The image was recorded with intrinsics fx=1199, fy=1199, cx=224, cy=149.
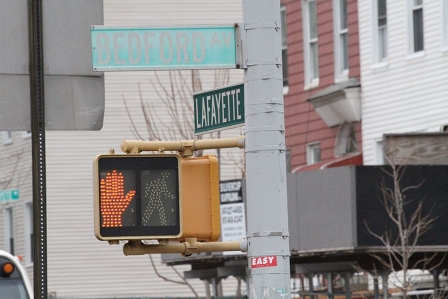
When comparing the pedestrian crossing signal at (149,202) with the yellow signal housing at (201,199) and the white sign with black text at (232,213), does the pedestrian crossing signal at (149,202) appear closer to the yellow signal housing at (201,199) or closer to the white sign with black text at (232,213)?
the yellow signal housing at (201,199)

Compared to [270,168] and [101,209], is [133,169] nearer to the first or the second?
[101,209]

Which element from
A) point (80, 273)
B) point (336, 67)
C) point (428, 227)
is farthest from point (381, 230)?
point (80, 273)

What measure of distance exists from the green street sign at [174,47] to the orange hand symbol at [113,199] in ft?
2.01

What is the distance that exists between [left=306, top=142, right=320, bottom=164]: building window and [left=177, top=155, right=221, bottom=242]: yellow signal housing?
2161 centimetres

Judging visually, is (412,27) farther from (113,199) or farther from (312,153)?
(113,199)

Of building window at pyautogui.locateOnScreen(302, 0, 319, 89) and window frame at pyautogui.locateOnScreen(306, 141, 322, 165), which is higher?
building window at pyautogui.locateOnScreen(302, 0, 319, 89)

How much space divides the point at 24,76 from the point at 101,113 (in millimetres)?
415

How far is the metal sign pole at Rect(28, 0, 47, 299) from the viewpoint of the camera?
5.56 meters

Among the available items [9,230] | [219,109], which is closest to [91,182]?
[9,230]

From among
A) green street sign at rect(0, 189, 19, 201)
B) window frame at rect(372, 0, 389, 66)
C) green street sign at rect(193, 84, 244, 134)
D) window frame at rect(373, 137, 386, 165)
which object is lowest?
green street sign at rect(0, 189, 19, 201)

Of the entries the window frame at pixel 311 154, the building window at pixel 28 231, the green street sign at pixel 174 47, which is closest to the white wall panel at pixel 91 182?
the building window at pixel 28 231

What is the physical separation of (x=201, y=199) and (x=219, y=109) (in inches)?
26.2

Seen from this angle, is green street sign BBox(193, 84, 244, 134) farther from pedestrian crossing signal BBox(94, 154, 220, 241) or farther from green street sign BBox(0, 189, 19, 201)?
green street sign BBox(0, 189, 19, 201)

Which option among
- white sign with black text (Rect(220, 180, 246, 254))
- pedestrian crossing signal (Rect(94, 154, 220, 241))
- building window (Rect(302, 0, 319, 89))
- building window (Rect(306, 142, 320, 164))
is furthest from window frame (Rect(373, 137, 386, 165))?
pedestrian crossing signal (Rect(94, 154, 220, 241))
